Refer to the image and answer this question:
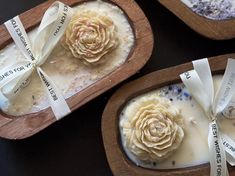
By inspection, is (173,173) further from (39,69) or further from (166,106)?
(39,69)

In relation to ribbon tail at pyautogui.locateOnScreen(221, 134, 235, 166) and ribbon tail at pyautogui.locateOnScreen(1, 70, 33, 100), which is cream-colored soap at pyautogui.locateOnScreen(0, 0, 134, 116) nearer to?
ribbon tail at pyautogui.locateOnScreen(1, 70, 33, 100)

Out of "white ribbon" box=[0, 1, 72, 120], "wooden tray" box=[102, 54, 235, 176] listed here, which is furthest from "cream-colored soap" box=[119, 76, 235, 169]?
"white ribbon" box=[0, 1, 72, 120]

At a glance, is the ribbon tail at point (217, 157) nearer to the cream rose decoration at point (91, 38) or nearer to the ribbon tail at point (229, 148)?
the ribbon tail at point (229, 148)

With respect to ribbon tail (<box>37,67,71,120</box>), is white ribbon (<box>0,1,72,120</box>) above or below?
above

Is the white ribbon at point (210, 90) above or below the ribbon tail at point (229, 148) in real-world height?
above

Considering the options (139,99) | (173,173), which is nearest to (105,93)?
(139,99)

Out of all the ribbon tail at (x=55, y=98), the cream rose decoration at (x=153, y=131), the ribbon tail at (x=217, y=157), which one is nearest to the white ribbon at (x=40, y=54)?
Result: the ribbon tail at (x=55, y=98)
